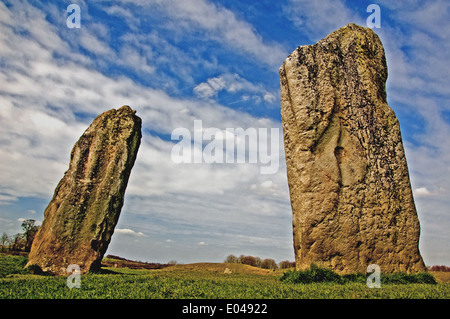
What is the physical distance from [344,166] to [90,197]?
396 inches

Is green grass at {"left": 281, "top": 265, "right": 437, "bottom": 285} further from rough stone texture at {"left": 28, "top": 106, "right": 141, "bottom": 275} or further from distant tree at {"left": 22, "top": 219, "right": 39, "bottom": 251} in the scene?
distant tree at {"left": 22, "top": 219, "right": 39, "bottom": 251}

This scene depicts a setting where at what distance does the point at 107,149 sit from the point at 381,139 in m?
11.4

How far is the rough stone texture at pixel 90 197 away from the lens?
1265 cm

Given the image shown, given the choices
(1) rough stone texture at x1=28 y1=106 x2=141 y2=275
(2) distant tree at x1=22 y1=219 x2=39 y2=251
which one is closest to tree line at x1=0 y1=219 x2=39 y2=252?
(2) distant tree at x1=22 y1=219 x2=39 y2=251

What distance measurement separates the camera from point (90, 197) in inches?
532

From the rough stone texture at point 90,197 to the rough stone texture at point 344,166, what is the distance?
278 inches

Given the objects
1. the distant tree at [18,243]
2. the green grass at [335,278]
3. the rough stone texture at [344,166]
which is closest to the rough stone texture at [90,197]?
the rough stone texture at [344,166]

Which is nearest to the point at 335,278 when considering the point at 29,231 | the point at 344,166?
the point at 344,166

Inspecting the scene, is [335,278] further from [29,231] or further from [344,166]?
[29,231]

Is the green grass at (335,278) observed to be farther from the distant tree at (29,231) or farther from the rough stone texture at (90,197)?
the distant tree at (29,231)
